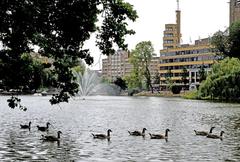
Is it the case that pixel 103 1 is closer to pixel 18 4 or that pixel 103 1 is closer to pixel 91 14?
pixel 91 14

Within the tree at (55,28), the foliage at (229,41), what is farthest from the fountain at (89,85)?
the tree at (55,28)

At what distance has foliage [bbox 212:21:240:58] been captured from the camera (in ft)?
372

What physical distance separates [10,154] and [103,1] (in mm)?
10403

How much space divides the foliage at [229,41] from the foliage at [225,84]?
72.0 ft

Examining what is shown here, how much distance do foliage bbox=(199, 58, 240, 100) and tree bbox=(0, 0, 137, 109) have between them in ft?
232

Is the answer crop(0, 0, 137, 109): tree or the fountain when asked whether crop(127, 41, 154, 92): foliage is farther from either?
crop(0, 0, 137, 109): tree

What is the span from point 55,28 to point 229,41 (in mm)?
111019

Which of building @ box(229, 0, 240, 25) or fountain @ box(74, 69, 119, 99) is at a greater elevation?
building @ box(229, 0, 240, 25)

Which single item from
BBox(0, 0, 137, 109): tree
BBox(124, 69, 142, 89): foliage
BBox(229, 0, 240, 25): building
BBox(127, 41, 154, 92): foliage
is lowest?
Answer: BBox(0, 0, 137, 109): tree

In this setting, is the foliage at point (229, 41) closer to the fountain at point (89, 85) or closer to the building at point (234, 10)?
the fountain at point (89, 85)

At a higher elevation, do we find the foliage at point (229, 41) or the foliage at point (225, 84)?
the foliage at point (229, 41)

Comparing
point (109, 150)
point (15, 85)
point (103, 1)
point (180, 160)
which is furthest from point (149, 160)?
point (103, 1)

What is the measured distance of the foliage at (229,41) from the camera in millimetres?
113438

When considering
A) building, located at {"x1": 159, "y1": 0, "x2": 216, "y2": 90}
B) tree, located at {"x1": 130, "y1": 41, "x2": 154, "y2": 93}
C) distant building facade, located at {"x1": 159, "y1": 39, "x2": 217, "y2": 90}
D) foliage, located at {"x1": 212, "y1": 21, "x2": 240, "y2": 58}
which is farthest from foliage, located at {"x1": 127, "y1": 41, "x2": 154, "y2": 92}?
distant building facade, located at {"x1": 159, "y1": 39, "x2": 217, "y2": 90}
